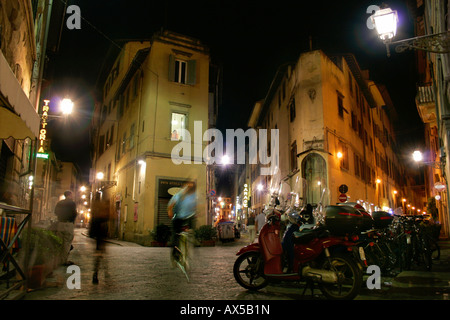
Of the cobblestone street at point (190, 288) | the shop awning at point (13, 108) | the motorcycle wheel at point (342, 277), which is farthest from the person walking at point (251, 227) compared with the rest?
the shop awning at point (13, 108)

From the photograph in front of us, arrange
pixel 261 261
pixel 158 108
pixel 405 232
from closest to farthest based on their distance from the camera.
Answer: pixel 261 261, pixel 405 232, pixel 158 108

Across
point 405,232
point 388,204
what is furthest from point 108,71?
point 388,204

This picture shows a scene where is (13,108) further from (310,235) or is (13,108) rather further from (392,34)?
(392,34)

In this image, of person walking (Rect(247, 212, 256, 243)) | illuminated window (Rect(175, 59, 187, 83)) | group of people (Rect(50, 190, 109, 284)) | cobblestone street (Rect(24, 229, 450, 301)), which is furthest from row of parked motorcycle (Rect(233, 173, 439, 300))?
illuminated window (Rect(175, 59, 187, 83))

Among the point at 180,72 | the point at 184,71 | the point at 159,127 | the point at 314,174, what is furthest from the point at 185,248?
the point at 314,174

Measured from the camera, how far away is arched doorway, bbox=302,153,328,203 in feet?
66.1

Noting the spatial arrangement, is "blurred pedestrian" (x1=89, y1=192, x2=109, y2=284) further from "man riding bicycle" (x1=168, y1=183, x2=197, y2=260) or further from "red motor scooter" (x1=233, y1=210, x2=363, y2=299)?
"red motor scooter" (x1=233, y1=210, x2=363, y2=299)

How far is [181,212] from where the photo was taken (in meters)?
A: 7.01

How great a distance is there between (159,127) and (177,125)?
1239 millimetres

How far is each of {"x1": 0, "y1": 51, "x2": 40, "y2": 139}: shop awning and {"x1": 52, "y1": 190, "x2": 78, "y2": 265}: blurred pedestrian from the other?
2.94 m

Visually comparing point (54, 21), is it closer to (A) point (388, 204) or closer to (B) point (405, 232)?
(B) point (405, 232)

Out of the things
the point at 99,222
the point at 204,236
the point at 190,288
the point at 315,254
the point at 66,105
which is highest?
the point at 66,105
